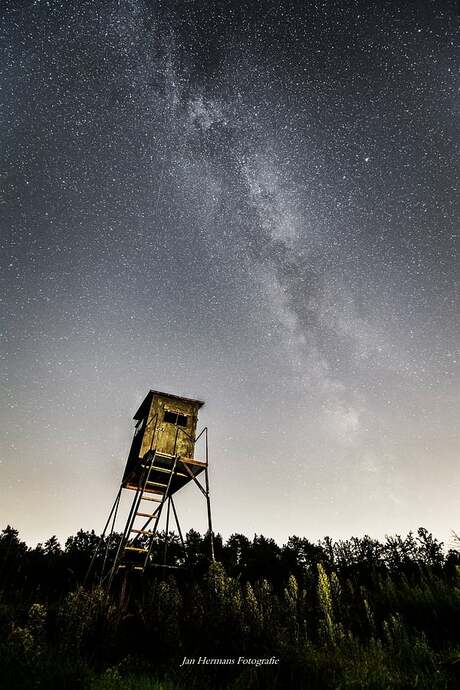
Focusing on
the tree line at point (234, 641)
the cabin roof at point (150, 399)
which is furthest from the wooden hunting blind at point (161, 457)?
the tree line at point (234, 641)

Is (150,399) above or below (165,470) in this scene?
above

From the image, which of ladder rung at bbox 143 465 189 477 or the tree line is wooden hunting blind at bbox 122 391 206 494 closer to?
ladder rung at bbox 143 465 189 477

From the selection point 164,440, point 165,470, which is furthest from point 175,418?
point 165,470

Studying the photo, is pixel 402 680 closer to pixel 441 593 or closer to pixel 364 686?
pixel 364 686

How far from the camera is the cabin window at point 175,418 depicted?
53.5 ft

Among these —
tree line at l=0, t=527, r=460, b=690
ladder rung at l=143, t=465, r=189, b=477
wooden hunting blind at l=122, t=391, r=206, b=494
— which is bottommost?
tree line at l=0, t=527, r=460, b=690

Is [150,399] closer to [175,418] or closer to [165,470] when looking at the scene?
[175,418]

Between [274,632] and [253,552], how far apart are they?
37580 mm

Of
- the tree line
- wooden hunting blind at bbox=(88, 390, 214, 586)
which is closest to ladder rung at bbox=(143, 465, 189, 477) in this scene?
wooden hunting blind at bbox=(88, 390, 214, 586)

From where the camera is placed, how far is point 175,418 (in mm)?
16500

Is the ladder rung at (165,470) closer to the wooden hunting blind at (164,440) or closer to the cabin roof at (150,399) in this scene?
the wooden hunting blind at (164,440)

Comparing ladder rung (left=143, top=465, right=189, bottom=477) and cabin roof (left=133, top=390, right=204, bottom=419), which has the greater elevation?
cabin roof (left=133, top=390, right=204, bottom=419)

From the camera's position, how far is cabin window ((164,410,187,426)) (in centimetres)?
1631

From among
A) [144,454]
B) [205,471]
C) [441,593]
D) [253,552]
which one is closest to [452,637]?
[441,593]
